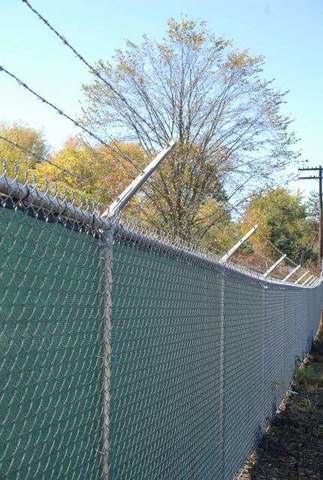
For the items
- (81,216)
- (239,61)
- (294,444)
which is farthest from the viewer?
(239,61)

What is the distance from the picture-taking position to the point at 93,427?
2686mm

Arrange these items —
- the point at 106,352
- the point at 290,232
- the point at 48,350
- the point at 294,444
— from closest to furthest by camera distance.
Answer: the point at 48,350
the point at 106,352
the point at 294,444
the point at 290,232

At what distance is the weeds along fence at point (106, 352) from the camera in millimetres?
2102

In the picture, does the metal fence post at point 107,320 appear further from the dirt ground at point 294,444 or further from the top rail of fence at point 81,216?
the dirt ground at point 294,444

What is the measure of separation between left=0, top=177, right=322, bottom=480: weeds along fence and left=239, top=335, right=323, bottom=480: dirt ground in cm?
84

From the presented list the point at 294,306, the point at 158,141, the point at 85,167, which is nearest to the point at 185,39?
the point at 158,141

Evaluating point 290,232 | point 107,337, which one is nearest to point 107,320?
point 107,337

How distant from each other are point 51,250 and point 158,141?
21688mm

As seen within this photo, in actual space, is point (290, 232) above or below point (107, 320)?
above

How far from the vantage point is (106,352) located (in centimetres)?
275

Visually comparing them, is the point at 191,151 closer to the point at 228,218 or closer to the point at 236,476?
the point at 228,218

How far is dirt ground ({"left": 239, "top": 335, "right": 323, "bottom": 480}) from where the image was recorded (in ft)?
20.3

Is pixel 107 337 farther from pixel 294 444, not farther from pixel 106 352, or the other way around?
pixel 294 444

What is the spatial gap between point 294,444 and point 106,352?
16.5 ft
